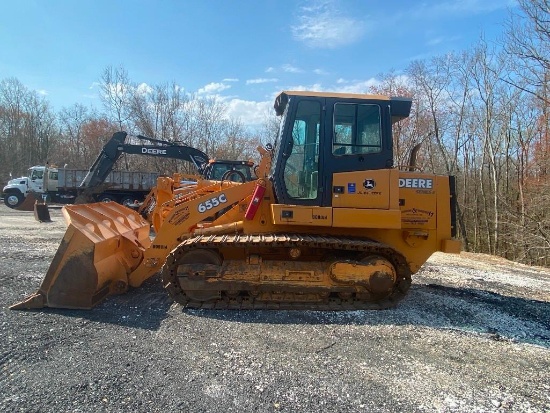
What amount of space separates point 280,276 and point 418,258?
2.16 m

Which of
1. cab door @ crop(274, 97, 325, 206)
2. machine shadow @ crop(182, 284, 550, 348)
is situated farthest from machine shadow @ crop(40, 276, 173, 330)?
cab door @ crop(274, 97, 325, 206)

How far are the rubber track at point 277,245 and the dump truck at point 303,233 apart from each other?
0.05 feet

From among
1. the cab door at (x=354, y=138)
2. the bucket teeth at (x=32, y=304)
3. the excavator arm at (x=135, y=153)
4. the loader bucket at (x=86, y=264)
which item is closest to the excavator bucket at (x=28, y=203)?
the excavator arm at (x=135, y=153)

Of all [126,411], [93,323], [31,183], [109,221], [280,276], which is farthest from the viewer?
[31,183]

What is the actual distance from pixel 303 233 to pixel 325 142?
133cm

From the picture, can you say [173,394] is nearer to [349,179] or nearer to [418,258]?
[349,179]

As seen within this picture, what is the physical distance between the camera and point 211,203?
5.37 m

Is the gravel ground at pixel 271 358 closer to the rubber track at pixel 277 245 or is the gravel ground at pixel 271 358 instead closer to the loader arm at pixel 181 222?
the rubber track at pixel 277 245

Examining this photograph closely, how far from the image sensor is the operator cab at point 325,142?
16.7 ft

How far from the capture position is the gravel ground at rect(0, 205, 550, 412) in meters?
2.82

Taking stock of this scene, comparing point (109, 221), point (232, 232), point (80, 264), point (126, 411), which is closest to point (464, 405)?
point (126, 411)

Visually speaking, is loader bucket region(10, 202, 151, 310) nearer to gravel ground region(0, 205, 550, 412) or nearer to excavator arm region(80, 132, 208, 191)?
gravel ground region(0, 205, 550, 412)

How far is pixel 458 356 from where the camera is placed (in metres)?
3.68

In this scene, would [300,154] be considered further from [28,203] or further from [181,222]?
[28,203]
